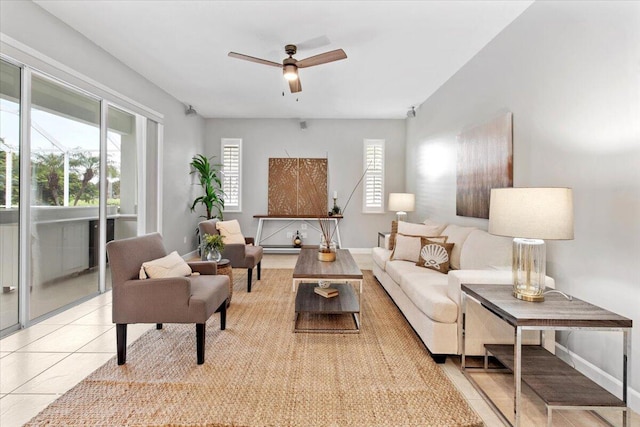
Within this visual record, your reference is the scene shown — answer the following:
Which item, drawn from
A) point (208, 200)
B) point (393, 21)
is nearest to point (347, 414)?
point (393, 21)

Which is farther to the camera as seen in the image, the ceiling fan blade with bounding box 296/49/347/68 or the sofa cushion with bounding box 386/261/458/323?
the ceiling fan blade with bounding box 296/49/347/68

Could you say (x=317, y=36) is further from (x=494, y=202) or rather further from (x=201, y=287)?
(x=201, y=287)

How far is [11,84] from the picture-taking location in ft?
9.01

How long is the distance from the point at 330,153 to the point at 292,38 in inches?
138

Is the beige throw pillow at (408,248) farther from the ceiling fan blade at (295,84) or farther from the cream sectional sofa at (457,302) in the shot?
the ceiling fan blade at (295,84)

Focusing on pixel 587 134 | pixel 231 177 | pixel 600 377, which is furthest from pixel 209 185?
pixel 600 377

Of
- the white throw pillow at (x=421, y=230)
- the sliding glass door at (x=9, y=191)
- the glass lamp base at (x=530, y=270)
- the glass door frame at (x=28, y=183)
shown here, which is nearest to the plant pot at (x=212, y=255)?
the glass door frame at (x=28, y=183)

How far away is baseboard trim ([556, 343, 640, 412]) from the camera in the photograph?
1836 mm

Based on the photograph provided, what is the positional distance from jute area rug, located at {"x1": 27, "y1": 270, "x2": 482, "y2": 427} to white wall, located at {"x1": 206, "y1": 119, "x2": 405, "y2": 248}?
3939mm

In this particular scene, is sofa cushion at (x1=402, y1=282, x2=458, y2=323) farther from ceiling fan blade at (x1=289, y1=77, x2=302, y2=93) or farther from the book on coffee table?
ceiling fan blade at (x1=289, y1=77, x2=302, y2=93)

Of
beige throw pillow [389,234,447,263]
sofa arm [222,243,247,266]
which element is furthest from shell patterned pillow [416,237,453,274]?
sofa arm [222,243,247,266]

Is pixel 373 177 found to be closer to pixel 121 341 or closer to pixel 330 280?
pixel 330 280

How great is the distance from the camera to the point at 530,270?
6.42 ft

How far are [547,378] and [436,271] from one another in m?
1.53
